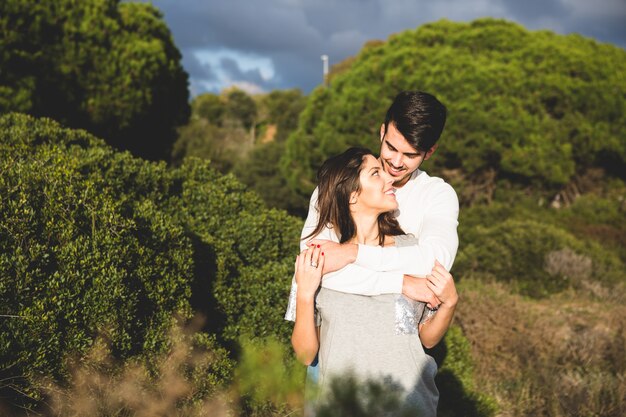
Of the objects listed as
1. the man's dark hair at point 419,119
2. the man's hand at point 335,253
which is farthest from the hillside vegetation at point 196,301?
the man's dark hair at point 419,119

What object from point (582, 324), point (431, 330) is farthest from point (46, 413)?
point (582, 324)

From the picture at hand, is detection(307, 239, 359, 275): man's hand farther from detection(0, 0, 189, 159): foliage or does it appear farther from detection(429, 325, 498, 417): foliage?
detection(0, 0, 189, 159): foliage

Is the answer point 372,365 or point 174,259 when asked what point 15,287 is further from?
point 372,365

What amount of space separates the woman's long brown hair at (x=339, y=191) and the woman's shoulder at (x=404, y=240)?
7 centimetres

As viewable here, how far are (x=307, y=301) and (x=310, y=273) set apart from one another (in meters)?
0.12

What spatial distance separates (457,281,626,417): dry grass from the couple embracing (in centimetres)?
287

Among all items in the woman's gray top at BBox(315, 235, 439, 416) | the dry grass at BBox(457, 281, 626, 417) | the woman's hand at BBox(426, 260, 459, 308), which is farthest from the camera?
the dry grass at BBox(457, 281, 626, 417)

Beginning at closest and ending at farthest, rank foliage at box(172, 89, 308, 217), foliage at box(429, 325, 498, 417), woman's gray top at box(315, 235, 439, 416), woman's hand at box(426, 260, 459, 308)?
1. woman's gray top at box(315, 235, 439, 416)
2. woman's hand at box(426, 260, 459, 308)
3. foliage at box(429, 325, 498, 417)
4. foliage at box(172, 89, 308, 217)

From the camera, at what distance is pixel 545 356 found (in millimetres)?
5926

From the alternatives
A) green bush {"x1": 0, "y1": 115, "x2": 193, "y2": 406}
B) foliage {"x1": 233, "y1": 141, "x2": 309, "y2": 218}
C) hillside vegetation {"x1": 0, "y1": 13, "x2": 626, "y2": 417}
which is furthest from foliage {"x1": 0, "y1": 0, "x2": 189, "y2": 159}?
foliage {"x1": 233, "y1": 141, "x2": 309, "y2": 218}

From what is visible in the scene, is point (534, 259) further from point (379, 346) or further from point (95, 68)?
point (95, 68)

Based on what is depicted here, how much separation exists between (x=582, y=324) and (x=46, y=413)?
6.26 metres

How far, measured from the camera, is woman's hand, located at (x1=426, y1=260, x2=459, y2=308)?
2387mm

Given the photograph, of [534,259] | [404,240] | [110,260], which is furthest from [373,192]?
[534,259]
